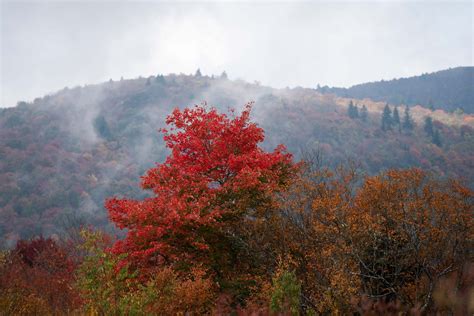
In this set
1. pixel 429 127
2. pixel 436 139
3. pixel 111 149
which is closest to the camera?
pixel 436 139

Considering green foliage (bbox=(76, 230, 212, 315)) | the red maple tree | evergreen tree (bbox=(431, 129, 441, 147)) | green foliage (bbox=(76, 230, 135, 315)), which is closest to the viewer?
green foliage (bbox=(76, 230, 212, 315))

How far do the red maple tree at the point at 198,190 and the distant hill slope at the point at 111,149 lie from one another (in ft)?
274

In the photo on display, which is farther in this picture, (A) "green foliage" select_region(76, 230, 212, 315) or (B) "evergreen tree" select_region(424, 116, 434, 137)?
(B) "evergreen tree" select_region(424, 116, 434, 137)

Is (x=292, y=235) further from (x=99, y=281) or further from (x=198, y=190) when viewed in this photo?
(x=99, y=281)

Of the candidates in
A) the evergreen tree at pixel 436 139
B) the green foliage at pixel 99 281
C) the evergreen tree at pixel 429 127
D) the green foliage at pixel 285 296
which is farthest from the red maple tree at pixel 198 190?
the evergreen tree at pixel 429 127

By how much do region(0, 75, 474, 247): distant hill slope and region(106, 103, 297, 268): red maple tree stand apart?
3289 inches

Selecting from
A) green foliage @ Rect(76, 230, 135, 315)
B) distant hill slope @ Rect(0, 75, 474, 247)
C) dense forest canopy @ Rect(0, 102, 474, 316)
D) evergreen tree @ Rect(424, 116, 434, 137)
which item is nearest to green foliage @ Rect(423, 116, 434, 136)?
evergreen tree @ Rect(424, 116, 434, 137)

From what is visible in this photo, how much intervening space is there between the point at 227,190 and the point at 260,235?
2092 millimetres

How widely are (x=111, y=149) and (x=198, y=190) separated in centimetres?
15581

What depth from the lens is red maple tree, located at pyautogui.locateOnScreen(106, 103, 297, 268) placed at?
1427 centimetres

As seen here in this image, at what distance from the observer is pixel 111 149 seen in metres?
163

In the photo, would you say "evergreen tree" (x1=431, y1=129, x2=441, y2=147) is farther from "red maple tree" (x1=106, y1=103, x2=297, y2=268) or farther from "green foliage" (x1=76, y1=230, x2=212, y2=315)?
"green foliage" (x1=76, y1=230, x2=212, y2=315)

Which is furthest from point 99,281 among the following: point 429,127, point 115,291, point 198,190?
point 429,127

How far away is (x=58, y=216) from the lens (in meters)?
102
